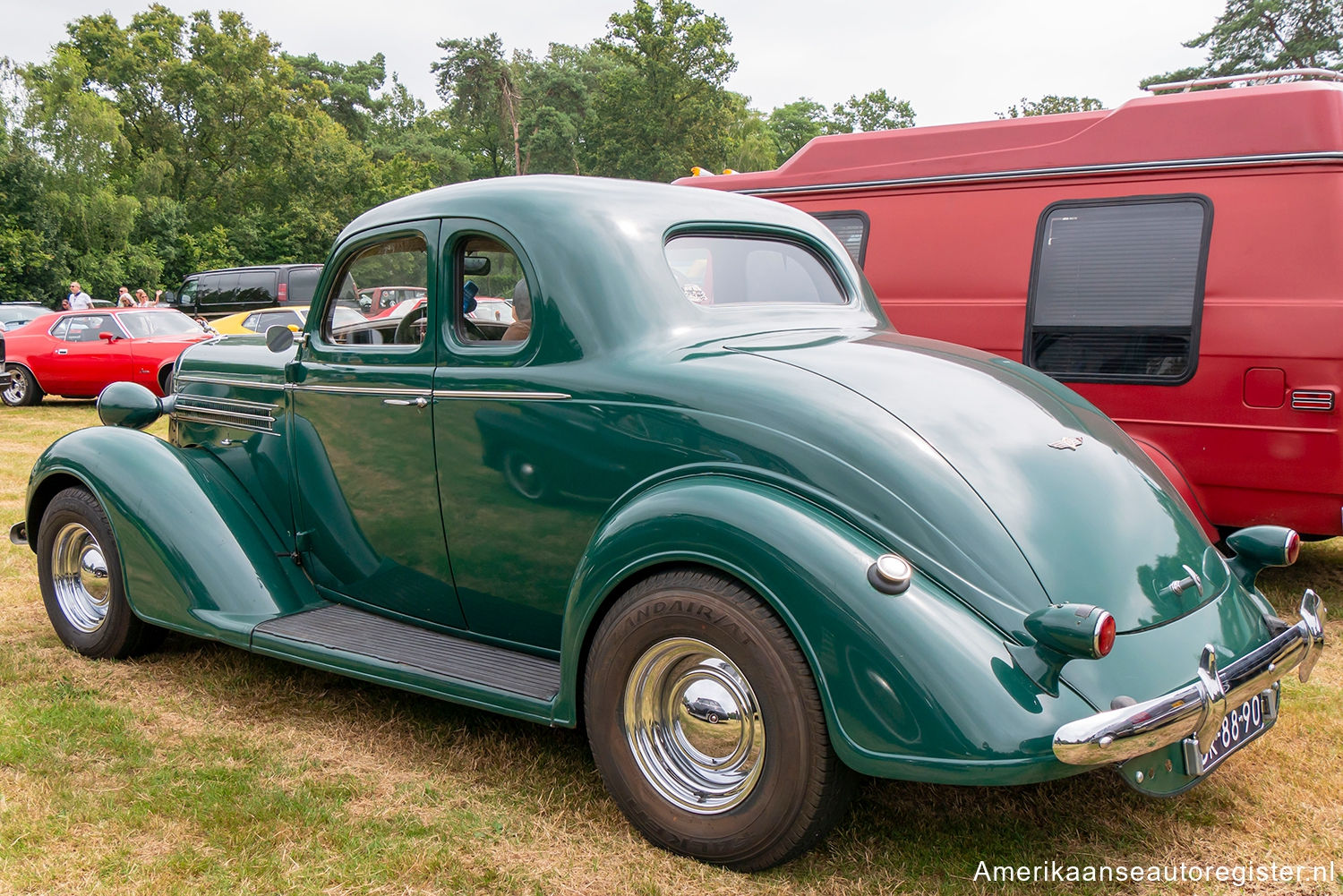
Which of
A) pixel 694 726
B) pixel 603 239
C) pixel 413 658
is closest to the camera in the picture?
pixel 694 726

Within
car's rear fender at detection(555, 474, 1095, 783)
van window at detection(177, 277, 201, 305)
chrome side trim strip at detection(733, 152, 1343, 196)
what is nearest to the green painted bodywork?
car's rear fender at detection(555, 474, 1095, 783)

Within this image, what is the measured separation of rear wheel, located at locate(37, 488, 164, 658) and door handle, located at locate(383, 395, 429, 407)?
1.49 meters

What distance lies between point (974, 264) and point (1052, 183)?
64 cm

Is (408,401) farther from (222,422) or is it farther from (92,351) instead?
(92,351)

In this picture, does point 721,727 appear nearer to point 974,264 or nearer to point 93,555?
point 93,555

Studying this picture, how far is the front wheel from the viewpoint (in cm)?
247

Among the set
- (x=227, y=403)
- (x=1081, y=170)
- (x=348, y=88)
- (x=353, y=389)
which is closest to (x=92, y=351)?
(x=227, y=403)

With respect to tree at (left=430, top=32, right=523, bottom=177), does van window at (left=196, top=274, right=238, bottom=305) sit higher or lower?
lower

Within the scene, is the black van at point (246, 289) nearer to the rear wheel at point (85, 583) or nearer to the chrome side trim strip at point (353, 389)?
the rear wheel at point (85, 583)

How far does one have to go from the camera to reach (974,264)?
6164 mm

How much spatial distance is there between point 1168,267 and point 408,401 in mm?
4289

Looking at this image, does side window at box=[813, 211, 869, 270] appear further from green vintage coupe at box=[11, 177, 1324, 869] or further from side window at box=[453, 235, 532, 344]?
side window at box=[453, 235, 532, 344]

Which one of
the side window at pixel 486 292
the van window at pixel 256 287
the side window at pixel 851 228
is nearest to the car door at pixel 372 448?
the side window at pixel 486 292

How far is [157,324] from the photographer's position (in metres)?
14.5
